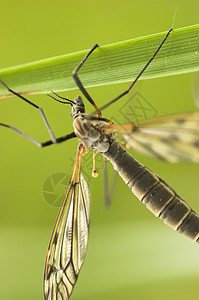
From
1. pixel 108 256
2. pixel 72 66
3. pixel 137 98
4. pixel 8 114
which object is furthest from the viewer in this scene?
pixel 8 114

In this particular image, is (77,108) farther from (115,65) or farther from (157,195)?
(157,195)

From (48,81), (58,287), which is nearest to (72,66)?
(48,81)

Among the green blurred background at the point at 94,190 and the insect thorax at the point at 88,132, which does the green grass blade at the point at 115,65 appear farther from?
the green blurred background at the point at 94,190

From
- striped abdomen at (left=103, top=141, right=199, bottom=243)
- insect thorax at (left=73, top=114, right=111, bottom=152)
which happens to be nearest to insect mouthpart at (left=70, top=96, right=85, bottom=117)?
insect thorax at (left=73, top=114, right=111, bottom=152)

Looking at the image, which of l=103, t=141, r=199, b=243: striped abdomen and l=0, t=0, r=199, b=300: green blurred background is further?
l=0, t=0, r=199, b=300: green blurred background

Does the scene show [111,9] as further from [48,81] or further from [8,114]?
[48,81]

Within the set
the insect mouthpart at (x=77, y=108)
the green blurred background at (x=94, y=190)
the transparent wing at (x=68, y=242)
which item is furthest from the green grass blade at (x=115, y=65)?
the green blurred background at (x=94, y=190)

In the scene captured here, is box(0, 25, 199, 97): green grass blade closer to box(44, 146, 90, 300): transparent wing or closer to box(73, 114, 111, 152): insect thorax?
box(73, 114, 111, 152): insect thorax
